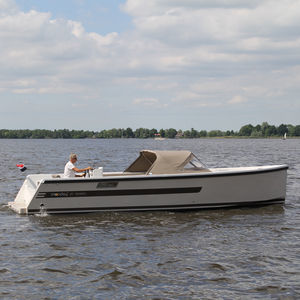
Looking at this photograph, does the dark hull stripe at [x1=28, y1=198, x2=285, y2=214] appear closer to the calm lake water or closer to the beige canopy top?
the calm lake water

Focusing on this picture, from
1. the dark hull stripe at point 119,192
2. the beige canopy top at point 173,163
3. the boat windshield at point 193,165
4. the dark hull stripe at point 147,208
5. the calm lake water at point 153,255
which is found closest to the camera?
the calm lake water at point 153,255

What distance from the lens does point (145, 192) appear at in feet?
39.8

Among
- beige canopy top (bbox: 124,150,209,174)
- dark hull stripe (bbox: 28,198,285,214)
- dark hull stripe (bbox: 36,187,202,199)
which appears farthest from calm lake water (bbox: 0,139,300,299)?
beige canopy top (bbox: 124,150,209,174)

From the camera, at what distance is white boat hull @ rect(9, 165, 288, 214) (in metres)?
11.7

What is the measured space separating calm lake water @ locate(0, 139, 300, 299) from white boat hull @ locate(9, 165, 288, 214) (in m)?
0.28

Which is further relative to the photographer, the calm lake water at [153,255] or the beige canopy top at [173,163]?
the beige canopy top at [173,163]

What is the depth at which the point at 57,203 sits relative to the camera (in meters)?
11.8

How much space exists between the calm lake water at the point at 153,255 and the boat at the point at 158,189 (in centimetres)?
29

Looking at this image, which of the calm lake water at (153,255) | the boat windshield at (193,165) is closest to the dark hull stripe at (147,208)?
the calm lake water at (153,255)

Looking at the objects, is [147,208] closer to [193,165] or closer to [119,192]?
[119,192]

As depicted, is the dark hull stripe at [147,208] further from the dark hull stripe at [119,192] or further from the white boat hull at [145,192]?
the dark hull stripe at [119,192]

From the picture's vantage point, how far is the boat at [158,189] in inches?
Result: 463

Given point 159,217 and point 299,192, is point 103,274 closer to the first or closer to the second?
point 159,217

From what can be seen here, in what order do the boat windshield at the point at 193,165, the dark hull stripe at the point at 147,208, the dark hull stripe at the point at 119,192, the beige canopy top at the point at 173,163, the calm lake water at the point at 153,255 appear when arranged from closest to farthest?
the calm lake water at the point at 153,255, the dark hull stripe at the point at 119,192, the dark hull stripe at the point at 147,208, the beige canopy top at the point at 173,163, the boat windshield at the point at 193,165
